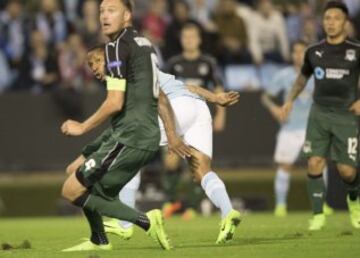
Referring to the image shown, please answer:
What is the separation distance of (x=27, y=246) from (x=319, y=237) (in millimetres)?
2982

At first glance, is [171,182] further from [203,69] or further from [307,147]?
[307,147]

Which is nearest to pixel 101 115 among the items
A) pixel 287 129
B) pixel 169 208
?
pixel 169 208

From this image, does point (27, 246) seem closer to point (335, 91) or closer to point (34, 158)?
point (335, 91)

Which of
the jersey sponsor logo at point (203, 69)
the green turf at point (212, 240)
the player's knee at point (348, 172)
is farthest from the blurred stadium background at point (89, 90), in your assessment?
the player's knee at point (348, 172)

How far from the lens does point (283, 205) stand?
18.8 meters

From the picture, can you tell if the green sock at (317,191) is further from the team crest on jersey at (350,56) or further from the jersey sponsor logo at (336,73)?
the team crest on jersey at (350,56)

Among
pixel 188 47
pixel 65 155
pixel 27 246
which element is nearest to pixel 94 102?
pixel 65 155

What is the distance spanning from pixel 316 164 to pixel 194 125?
248 cm

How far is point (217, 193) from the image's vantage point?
11.8 metres

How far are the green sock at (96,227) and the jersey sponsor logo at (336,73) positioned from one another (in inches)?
169

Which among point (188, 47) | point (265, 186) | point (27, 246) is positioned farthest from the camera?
point (265, 186)

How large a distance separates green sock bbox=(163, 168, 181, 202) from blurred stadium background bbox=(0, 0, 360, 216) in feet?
4.30

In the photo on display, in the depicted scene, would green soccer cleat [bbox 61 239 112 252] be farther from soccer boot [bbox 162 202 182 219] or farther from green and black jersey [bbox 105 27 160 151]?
soccer boot [bbox 162 202 182 219]

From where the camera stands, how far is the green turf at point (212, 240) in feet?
34.6
